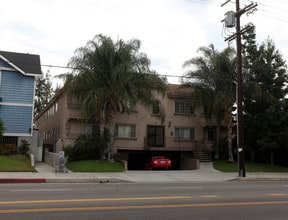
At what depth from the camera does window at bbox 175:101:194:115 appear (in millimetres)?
40656

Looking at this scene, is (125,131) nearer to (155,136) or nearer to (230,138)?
(155,136)

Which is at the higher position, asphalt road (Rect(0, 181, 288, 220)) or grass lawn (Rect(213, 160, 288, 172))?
grass lawn (Rect(213, 160, 288, 172))

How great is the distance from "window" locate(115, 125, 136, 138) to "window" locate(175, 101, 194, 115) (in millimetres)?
4912

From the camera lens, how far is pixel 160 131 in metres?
39.8

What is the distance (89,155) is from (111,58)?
784 cm

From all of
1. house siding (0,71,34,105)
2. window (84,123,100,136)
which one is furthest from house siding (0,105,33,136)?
window (84,123,100,136)

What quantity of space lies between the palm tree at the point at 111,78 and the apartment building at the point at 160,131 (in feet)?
16.2

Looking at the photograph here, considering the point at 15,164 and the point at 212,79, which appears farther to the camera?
the point at 212,79

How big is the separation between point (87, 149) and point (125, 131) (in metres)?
6.25

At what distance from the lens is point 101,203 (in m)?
11.4

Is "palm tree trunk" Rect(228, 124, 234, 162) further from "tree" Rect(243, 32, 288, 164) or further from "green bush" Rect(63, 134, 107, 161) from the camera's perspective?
"green bush" Rect(63, 134, 107, 161)

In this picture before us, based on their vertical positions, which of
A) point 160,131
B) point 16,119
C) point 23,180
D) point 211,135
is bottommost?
point 23,180

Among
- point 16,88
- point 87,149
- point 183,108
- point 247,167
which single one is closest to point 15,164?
point 87,149

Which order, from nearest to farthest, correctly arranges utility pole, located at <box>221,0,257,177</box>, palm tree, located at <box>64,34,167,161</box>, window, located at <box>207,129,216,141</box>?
utility pole, located at <box>221,0,257,177</box>
palm tree, located at <box>64,34,167,161</box>
window, located at <box>207,129,216,141</box>
